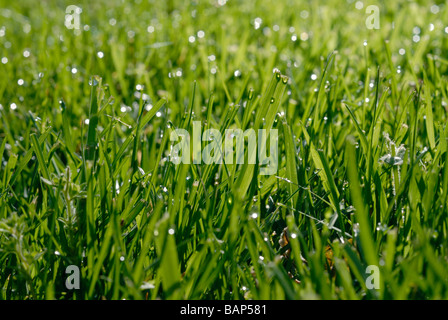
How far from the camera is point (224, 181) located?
3.45ft

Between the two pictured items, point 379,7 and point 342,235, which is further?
point 379,7

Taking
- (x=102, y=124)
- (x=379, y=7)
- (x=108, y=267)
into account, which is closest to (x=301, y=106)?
(x=102, y=124)

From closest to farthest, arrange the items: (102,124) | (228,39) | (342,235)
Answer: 1. (342,235)
2. (102,124)
3. (228,39)

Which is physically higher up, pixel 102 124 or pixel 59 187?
pixel 102 124

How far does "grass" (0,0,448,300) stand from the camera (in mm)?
827

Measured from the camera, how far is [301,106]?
1.54 meters

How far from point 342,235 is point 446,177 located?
24 centimetres

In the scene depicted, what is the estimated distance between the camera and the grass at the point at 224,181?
83 cm

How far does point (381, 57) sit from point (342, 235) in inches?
43.9

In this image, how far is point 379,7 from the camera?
249 centimetres
